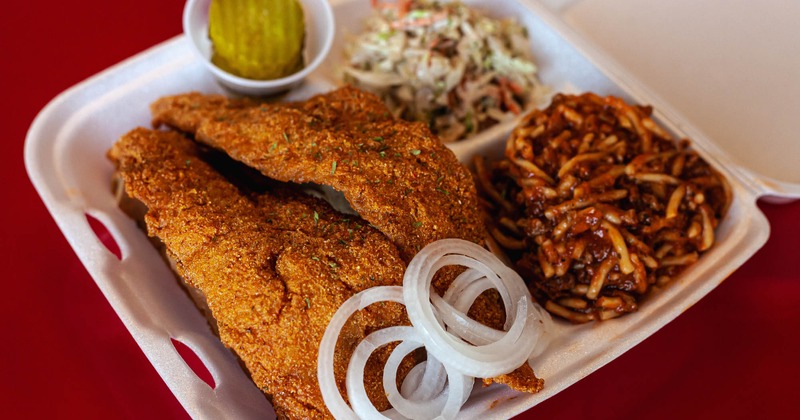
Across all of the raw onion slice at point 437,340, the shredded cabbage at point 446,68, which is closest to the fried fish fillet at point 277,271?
the raw onion slice at point 437,340

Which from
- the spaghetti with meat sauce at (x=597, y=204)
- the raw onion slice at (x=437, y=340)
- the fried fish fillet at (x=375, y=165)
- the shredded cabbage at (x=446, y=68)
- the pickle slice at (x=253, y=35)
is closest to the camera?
the raw onion slice at (x=437, y=340)

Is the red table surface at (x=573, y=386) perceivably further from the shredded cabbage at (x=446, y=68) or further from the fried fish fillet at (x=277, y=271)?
the shredded cabbage at (x=446, y=68)

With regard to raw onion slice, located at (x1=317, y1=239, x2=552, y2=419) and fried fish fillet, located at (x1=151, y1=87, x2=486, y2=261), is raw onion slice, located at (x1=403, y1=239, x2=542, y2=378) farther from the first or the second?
fried fish fillet, located at (x1=151, y1=87, x2=486, y2=261)

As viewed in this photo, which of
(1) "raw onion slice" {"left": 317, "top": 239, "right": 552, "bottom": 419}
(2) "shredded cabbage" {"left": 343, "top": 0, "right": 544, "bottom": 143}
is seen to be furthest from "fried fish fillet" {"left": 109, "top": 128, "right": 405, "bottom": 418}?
(2) "shredded cabbage" {"left": 343, "top": 0, "right": 544, "bottom": 143}

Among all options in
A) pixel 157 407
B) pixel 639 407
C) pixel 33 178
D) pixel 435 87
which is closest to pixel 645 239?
pixel 639 407

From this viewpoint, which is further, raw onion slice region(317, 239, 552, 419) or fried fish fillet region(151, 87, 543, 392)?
fried fish fillet region(151, 87, 543, 392)

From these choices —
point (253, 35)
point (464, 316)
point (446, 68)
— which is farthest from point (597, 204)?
point (253, 35)
